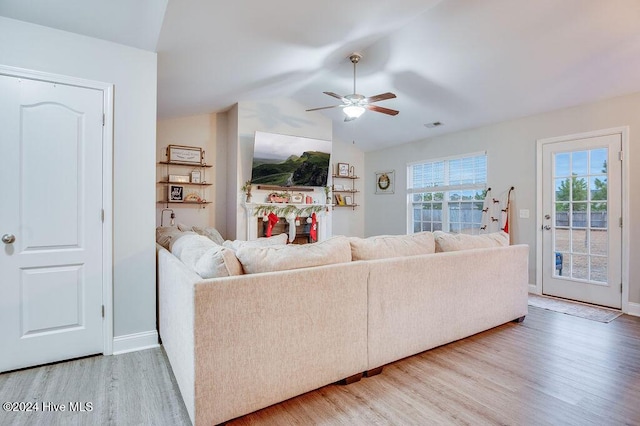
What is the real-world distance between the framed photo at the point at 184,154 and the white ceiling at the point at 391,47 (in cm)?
56

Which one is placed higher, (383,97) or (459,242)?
(383,97)

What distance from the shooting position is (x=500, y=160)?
189 inches

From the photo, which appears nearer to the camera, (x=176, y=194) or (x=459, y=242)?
(x=459, y=242)

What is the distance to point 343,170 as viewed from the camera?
699cm

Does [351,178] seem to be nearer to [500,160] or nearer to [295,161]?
[295,161]

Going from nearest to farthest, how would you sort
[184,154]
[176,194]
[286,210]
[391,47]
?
[391,47]
[176,194]
[184,154]
[286,210]

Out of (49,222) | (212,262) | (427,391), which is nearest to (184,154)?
(49,222)

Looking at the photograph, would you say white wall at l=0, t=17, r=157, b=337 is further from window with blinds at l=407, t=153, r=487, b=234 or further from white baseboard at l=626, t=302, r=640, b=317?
white baseboard at l=626, t=302, r=640, b=317

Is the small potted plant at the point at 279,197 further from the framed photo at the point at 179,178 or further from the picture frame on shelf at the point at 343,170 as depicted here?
the picture frame on shelf at the point at 343,170

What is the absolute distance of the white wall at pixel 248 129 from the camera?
526 centimetres

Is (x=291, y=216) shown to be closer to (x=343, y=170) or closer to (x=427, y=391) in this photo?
(x=343, y=170)

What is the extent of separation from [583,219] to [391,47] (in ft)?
10.4

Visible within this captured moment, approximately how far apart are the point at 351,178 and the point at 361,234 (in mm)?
1316

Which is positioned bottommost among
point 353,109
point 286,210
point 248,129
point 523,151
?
point 286,210
